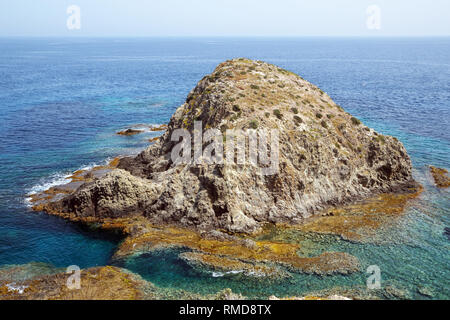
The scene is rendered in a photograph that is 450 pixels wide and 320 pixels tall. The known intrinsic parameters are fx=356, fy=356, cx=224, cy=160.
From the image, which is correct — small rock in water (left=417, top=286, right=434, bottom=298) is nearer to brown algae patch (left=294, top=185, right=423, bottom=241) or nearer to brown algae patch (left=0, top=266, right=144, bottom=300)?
brown algae patch (left=294, top=185, right=423, bottom=241)

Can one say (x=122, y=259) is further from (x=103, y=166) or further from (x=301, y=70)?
(x=301, y=70)

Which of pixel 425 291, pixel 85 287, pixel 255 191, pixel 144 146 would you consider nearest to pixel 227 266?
pixel 255 191

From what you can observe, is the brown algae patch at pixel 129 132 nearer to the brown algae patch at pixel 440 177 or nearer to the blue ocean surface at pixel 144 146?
the blue ocean surface at pixel 144 146

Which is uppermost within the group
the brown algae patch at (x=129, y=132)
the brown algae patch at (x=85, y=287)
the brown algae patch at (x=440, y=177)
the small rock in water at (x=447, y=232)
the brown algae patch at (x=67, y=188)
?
the brown algae patch at (x=129, y=132)

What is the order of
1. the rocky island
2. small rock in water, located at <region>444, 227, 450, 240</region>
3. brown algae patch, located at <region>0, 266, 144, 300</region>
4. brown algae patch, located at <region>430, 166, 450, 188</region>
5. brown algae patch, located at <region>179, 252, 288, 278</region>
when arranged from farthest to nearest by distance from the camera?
brown algae patch, located at <region>430, 166, 450, 188</region> < small rock in water, located at <region>444, 227, 450, 240</region> < the rocky island < brown algae patch, located at <region>179, 252, 288, 278</region> < brown algae patch, located at <region>0, 266, 144, 300</region>

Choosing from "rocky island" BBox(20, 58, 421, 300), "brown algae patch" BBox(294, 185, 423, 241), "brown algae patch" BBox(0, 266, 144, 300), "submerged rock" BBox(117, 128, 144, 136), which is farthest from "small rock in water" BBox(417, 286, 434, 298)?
"submerged rock" BBox(117, 128, 144, 136)

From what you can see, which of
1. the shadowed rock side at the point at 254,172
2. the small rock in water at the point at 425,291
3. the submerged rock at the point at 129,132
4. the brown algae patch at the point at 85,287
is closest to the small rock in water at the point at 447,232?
the shadowed rock side at the point at 254,172

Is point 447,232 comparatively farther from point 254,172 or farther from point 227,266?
point 227,266

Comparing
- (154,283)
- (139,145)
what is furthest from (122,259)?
(139,145)
